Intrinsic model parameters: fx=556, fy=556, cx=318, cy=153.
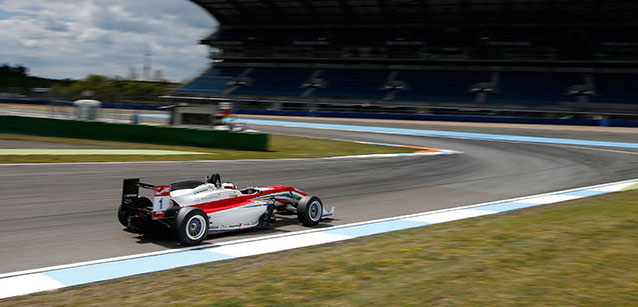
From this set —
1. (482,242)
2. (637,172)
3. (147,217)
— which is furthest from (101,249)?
A: (637,172)

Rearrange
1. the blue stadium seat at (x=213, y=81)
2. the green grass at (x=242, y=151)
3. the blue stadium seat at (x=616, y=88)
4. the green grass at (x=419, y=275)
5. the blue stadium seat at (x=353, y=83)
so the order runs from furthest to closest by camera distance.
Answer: the blue stadium seat at (x=213, y=81) → the blue stadium seat at (x=353, y=83) → the blue stadium seat at (x=616, y=88) → the green grass at (x=242, y=151) → the green grass at (x=419, y=275)

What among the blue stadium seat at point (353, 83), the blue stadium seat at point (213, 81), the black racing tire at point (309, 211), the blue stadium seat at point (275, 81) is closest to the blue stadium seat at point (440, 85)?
the blue stadium seat at point (353, 83)

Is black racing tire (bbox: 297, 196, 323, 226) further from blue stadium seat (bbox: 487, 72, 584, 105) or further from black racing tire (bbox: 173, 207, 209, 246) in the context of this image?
blue stadium seat (bbox: 487, 72, 584, 105)

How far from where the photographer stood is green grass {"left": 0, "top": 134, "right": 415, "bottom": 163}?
45.8 feet

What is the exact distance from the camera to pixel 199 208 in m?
6.35

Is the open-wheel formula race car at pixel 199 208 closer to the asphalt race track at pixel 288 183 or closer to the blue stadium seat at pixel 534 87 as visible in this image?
the asphalt race track at pixel 288 183

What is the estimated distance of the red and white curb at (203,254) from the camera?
185 inches

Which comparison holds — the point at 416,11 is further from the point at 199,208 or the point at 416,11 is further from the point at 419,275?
the point at 419,275

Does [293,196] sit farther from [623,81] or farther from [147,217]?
[623,81]

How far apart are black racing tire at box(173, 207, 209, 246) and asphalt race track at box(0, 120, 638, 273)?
0.85ft

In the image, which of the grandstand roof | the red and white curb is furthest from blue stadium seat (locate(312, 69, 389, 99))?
the red and white curb

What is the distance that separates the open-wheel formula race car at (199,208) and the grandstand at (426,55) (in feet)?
120

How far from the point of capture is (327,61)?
54.0 meters

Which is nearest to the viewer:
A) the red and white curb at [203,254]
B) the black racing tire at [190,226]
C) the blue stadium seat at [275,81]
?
the red and white curb at [203,254]
